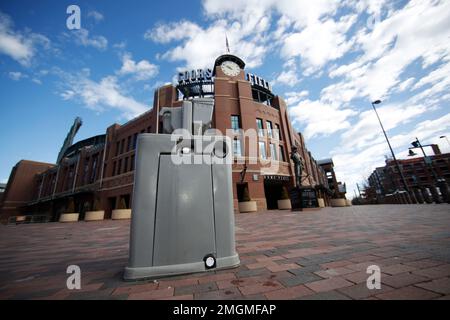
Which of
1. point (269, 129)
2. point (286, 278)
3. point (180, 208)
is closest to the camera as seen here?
point (286, 278)

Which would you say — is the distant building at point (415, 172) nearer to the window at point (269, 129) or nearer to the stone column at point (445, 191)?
the stone column at point (445, 191)

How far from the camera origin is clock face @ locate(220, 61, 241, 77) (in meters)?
20.3

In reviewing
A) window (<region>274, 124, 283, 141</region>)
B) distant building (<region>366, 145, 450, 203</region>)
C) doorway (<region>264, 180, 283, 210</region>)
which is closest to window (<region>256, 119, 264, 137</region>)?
window (<region>274, 124, 283, 141</region>)

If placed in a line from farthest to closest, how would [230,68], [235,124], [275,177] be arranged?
1. [230,68]
2. [235,124]
3. [275,177]

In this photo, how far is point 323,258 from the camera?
194 centimetres

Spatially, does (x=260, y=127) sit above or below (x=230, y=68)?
below

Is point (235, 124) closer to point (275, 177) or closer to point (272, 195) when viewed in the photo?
point (275, 177)

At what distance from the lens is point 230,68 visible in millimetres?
20719

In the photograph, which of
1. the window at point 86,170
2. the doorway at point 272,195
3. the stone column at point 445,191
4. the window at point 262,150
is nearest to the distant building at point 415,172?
the stone column at point 445,191

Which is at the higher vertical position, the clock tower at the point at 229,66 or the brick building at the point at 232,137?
the clock tower at the point at 229,66

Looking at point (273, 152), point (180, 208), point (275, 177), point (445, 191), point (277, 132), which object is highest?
point (277, 132)

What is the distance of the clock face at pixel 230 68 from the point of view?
20.3 m

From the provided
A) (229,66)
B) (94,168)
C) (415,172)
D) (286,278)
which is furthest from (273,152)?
(415,172)

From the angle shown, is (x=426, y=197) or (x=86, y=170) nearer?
(x=426, y=197)
